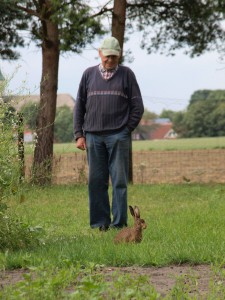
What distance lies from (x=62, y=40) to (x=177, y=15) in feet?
10.3

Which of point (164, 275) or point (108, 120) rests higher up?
point (108, 120)

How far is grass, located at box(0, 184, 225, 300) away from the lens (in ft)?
15.9

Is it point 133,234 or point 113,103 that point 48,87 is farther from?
point 133,234

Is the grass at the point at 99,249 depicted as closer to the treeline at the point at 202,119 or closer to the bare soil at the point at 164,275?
the bare soil at the point at 164,275

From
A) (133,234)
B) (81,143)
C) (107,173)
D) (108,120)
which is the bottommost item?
(133,234)

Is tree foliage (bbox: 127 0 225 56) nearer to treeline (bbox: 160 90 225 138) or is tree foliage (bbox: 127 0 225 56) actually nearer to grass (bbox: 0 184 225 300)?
grass (bbox: 0 184 225 300)

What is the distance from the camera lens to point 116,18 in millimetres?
17516

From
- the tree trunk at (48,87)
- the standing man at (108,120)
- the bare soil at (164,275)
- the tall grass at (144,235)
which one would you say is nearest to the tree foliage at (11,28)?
the tree trunk at (48,87)

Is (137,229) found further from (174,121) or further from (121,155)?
(174,121)

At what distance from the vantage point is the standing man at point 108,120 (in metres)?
8.62

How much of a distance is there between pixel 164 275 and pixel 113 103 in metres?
3.12

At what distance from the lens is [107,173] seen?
891 centimetres

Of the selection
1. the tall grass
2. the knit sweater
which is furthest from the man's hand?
the tall grass

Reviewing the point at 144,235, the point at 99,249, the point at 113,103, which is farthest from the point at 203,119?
the point at 99,249
